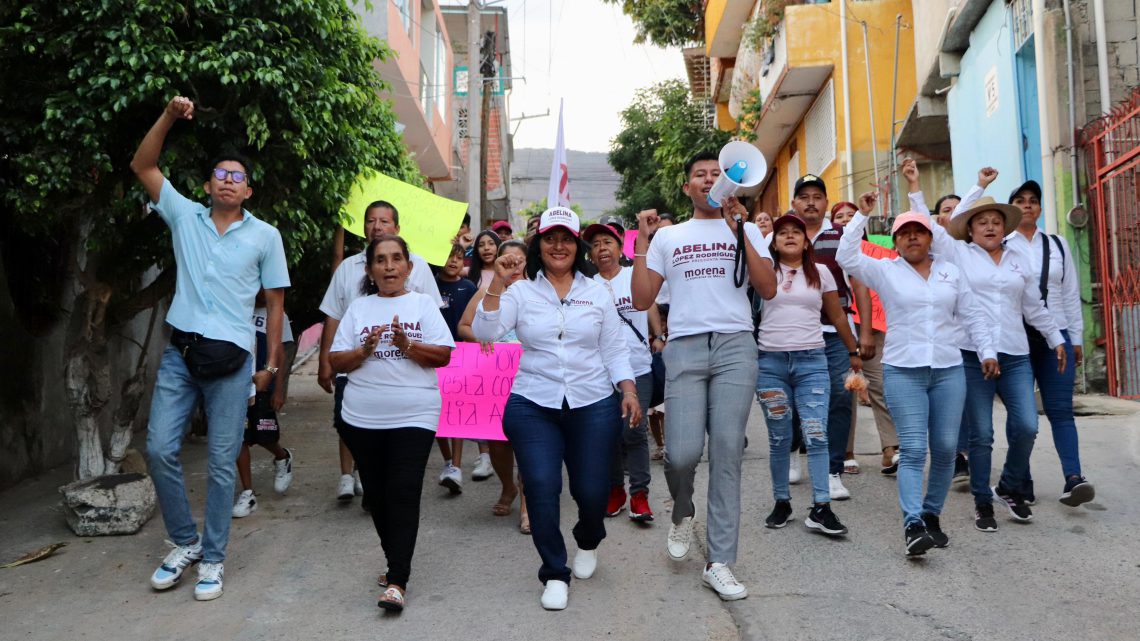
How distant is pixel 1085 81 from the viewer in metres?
9.32

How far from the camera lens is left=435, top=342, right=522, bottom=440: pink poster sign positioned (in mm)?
6477

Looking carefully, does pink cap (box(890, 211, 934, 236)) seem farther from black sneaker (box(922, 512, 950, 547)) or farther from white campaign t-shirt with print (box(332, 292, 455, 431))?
white campaign t-shirt with print (box(332, 292, 455, 431))

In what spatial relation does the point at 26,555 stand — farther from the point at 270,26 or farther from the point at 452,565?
the point at 270,26

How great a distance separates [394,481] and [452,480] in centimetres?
235

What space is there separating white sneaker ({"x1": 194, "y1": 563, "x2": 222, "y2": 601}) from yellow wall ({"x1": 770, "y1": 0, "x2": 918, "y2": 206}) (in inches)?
560

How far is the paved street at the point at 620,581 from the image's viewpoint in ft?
13.3

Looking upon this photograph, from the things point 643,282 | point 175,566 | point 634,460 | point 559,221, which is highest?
point 559,221

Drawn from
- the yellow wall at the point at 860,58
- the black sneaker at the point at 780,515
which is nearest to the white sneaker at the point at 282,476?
the black sneaker at the point at 780,515

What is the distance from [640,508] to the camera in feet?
18.9

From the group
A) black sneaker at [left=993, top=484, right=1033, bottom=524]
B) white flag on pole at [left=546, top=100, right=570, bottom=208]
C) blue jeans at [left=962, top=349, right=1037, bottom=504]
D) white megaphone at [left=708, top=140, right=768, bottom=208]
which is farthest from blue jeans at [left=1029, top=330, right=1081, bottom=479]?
white flag on pole at [left=546, top=100, right=570, bottom=208]

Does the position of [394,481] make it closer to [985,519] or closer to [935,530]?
[935,530]

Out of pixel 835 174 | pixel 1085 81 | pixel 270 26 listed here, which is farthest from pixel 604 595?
pixel 835 174

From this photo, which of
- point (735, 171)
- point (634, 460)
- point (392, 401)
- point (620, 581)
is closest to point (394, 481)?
point (392, 401)

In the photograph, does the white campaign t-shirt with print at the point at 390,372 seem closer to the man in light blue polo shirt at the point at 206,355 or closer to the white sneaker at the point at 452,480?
the man in light blue polo shirt at the point at 206,355
